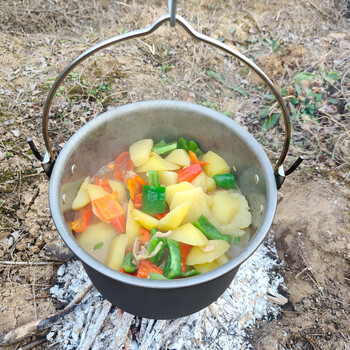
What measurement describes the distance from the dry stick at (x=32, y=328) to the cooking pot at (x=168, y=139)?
540 mm

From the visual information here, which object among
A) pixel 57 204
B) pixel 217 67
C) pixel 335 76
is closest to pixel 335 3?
pixel 335 76

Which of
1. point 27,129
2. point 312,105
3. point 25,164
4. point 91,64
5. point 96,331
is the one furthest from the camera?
point 91,64

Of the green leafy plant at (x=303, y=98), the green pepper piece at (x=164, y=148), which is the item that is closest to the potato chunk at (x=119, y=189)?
the green pepper piece at (x=164, y=148)

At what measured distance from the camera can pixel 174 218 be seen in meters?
1.92

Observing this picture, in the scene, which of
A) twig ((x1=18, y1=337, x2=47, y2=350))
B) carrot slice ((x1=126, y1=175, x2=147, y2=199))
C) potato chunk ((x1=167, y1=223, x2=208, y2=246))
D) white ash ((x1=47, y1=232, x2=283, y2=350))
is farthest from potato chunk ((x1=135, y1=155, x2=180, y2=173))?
twig ((x1=18, y1=337, x2=47, y2=350))

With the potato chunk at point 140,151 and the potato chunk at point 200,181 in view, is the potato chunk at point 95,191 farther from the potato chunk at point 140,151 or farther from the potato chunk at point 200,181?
the potato chunk at point 200,181

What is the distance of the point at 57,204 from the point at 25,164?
1.60 metres

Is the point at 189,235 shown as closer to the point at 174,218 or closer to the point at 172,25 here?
the point at 174,218

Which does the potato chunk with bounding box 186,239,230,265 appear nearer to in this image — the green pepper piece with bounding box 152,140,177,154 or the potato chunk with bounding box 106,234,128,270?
the potato chunk with bounding box 106,234,128,270

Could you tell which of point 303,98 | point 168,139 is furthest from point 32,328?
point 303,98

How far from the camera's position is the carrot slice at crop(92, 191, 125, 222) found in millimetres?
2023

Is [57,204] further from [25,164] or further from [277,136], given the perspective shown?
[277,136]

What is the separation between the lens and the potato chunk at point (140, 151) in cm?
225

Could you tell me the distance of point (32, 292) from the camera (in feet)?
7.93
